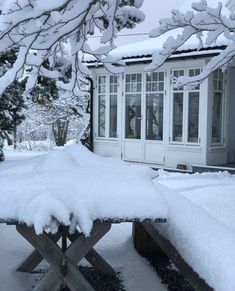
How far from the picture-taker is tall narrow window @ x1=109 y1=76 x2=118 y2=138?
1455cm

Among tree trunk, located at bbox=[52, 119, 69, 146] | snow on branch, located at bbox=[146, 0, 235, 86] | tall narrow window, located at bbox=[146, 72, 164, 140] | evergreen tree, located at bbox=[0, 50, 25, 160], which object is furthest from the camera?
tree trunk, located at bbox=[52, 119, 69, 146]

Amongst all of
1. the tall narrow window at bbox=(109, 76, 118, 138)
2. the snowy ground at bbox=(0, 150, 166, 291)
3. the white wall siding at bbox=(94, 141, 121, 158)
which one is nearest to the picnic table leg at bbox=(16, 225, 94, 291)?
the snowy ground at bbox=(0, 150, 166, 291)

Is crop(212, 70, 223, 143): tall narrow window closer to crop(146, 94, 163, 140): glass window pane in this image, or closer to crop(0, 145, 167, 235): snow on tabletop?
crop(146, 94, 163, 140): glass window pane

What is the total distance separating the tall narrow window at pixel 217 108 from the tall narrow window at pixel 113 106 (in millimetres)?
3213

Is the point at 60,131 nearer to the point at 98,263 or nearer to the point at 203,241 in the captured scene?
the point at 98,263

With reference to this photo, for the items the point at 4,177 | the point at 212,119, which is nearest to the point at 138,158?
the point at 212,119

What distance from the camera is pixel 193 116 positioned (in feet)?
40.9

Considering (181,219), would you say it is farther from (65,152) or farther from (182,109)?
(182,109)

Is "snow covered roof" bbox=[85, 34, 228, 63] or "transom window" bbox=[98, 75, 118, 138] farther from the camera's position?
"transom window" bbox=[98, 75, 118, 138]

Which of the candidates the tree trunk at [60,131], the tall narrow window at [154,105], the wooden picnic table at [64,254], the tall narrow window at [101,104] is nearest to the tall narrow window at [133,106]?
the tall narrow window at [154,105]

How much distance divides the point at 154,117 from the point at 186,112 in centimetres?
115

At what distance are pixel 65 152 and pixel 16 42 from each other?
3.73ft

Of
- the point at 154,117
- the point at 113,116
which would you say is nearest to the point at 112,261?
the point at 154,117

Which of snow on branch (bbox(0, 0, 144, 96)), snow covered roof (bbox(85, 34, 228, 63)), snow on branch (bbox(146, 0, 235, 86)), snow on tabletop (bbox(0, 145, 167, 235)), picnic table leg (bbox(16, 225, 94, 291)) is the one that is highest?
snow covered roof (bbox(85, 34, 228, 63))
